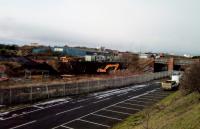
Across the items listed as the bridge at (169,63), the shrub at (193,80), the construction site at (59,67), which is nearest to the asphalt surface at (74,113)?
the shrub at (193,80)

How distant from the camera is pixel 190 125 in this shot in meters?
14.0

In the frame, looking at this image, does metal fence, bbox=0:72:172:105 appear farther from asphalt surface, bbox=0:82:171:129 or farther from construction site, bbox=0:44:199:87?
construction site, bbox=0:44:199:87

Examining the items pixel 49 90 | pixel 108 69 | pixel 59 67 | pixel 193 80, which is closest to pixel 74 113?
pixel 49 90

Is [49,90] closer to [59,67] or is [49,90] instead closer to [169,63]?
[59,67]

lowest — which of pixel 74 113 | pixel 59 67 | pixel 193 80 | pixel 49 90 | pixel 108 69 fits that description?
pixel 74 113

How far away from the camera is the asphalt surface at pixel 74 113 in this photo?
2298 cm

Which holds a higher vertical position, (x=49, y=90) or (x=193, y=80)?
(x=193, y=80)

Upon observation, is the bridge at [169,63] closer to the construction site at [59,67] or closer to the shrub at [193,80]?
the construction site at [59,67]

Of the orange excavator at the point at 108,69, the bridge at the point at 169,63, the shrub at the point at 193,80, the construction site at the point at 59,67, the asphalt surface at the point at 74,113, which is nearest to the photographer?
the asphalt surface at the point at 74,113

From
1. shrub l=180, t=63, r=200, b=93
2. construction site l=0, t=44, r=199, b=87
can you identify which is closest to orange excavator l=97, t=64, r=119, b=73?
construction site l=0, t=44, r=199, b=87

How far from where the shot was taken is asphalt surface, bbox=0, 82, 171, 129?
905 inches

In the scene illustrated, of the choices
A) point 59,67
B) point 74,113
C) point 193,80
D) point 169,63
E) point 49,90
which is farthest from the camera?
point 169,63

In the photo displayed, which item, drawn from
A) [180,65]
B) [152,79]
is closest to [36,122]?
[152,79]

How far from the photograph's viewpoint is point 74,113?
27.5 meters
